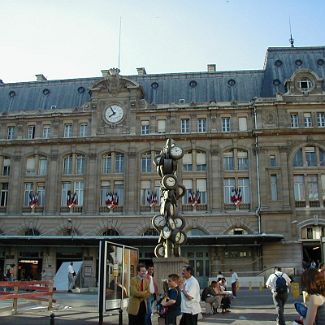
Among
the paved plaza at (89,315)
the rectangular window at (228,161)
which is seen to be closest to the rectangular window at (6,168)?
the rectangular window at (228,161)

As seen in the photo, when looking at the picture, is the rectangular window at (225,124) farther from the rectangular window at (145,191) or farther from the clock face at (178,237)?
the clock face at (178,237)

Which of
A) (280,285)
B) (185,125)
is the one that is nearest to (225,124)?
(185,125)

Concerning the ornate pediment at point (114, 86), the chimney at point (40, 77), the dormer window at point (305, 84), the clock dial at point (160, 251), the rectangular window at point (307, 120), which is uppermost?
the chimney at point (40, 77)

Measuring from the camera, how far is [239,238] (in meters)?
39.8

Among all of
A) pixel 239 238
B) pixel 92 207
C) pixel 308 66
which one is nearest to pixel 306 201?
pixel 239 238

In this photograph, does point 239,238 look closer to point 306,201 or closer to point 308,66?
point 306,201

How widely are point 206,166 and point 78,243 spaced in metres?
14.0

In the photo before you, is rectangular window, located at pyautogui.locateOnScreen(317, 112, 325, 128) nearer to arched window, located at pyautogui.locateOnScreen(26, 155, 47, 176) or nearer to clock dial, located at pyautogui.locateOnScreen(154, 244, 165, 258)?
arched window, located at pyautogui.locateOnScreen(26, 155, 47, 176)

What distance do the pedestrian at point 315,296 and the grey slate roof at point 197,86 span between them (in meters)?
41.3

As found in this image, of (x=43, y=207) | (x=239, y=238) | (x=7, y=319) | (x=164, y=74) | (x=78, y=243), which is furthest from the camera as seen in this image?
(x=164, y=74)

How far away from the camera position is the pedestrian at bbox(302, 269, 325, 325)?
615 centimetres

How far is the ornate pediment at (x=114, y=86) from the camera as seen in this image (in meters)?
46.4

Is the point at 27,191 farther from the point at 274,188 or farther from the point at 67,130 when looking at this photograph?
the point at 274,188

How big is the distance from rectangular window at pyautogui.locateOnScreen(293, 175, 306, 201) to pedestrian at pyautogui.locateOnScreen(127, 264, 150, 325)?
33179mm
